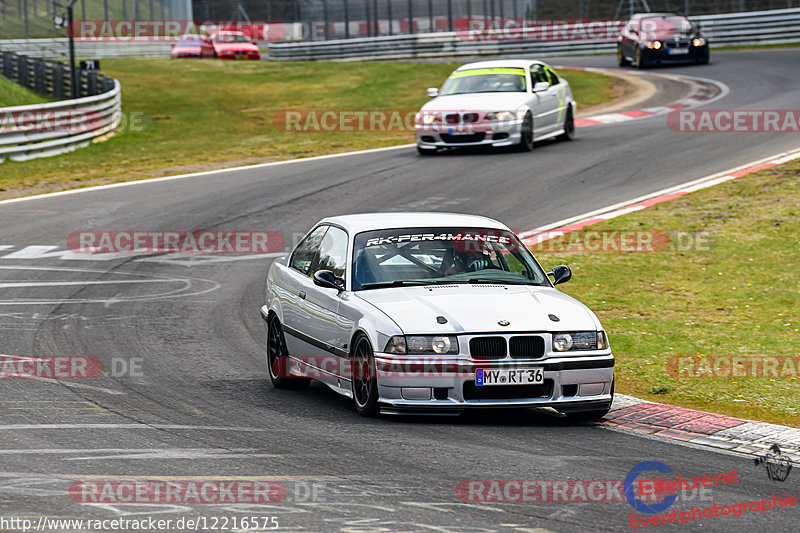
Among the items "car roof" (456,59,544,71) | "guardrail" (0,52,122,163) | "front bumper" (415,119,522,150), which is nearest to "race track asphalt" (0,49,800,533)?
"front bumper" (415,119,522,150)

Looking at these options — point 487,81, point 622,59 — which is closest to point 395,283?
point 487,81

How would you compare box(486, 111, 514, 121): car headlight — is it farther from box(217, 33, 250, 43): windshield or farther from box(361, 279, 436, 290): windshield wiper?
box(217, 33, 250, 43): windshield

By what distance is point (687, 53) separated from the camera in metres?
37.6

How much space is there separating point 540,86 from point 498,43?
1036 inches

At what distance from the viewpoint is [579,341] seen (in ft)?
26.3

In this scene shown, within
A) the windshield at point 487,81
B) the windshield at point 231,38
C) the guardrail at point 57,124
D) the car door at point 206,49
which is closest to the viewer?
the windshield at point 487,81

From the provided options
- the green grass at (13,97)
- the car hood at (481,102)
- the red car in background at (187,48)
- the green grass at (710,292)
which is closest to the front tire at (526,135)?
the car hood at (481,102)

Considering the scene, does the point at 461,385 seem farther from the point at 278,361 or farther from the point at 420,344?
the point at 278,361

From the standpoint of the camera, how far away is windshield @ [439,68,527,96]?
887 inches

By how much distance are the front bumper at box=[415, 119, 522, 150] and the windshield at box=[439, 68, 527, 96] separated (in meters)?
0.84

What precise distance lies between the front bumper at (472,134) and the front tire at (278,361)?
41.7 ft

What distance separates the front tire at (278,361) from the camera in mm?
9367

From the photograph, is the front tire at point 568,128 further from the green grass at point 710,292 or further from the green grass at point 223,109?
the green grass at point 710,292

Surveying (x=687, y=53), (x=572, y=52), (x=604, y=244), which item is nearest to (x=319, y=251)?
(x=604, y=244)
